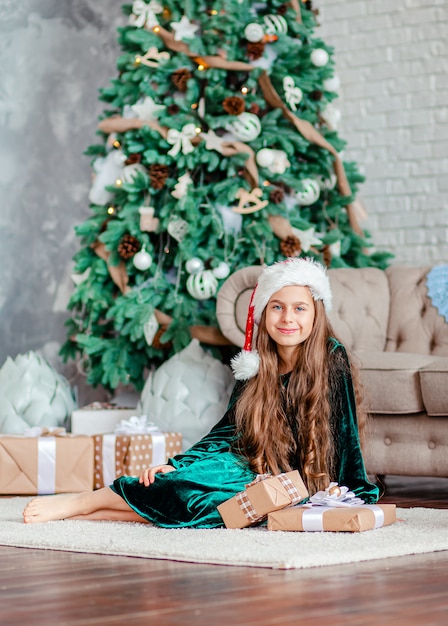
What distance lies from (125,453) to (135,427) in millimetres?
143

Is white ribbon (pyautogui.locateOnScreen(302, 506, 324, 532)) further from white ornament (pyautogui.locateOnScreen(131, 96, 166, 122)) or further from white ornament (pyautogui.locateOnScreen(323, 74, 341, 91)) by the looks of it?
white ornament (pyautogui.locateOnScreen(323, 74, 341, 91))

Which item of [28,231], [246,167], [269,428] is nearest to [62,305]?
[28,231]

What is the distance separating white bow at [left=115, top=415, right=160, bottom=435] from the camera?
4.08 metres

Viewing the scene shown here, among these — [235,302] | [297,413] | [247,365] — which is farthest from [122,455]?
[297,413]

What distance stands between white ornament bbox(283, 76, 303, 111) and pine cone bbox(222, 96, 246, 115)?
21 centimetres

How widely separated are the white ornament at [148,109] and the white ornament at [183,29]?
0.29 m

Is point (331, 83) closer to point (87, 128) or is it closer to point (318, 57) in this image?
point (318, 57)

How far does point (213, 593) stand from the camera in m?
1.84

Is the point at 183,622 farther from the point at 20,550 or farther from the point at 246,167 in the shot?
the point at 246,167

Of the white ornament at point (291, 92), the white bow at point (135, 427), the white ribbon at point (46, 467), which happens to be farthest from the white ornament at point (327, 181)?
the white ribbon at point (46, 467)

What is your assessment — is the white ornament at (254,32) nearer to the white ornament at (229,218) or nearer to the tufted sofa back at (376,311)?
the white ornament at (229,218)

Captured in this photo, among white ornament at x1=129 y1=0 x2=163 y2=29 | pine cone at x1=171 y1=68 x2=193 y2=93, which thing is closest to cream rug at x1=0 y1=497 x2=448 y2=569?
pine cone at x1=171 y1=68 x2=193 y2=93

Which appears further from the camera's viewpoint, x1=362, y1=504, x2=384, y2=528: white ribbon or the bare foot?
the bare foot

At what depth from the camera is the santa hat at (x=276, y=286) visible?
3.01 metres
